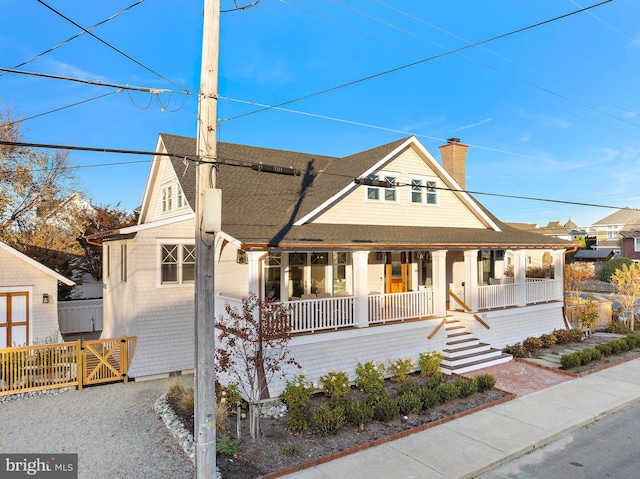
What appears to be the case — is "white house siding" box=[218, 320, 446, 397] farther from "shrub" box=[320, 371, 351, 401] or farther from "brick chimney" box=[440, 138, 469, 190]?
"brick chimney" box=[440, 138, 469, 190]

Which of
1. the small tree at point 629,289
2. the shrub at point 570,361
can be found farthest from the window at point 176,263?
the small tree at point 629,289

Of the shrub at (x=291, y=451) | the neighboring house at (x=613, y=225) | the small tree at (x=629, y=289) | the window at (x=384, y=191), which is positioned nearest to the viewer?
the shrub at (x=291, y=451)

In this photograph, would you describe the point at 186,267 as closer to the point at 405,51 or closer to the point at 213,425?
the point at 213,425

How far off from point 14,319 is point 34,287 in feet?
3.72

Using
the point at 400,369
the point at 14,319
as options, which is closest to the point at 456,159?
the point at 400,369

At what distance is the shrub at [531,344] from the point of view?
48.7ft

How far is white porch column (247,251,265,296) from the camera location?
32.7ft

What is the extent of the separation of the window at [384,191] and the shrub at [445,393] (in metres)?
6.82

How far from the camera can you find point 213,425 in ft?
19.2

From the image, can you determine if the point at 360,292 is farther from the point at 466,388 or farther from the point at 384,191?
the point at 384,191

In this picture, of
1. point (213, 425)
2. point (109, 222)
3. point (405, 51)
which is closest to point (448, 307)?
point (405, 51)

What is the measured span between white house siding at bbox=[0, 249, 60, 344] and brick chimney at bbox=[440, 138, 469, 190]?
17.4m

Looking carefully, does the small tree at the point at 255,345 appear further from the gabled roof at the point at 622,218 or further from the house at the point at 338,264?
the gabled roof at the point at 622,218

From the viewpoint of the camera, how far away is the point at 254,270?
998 centimetres
